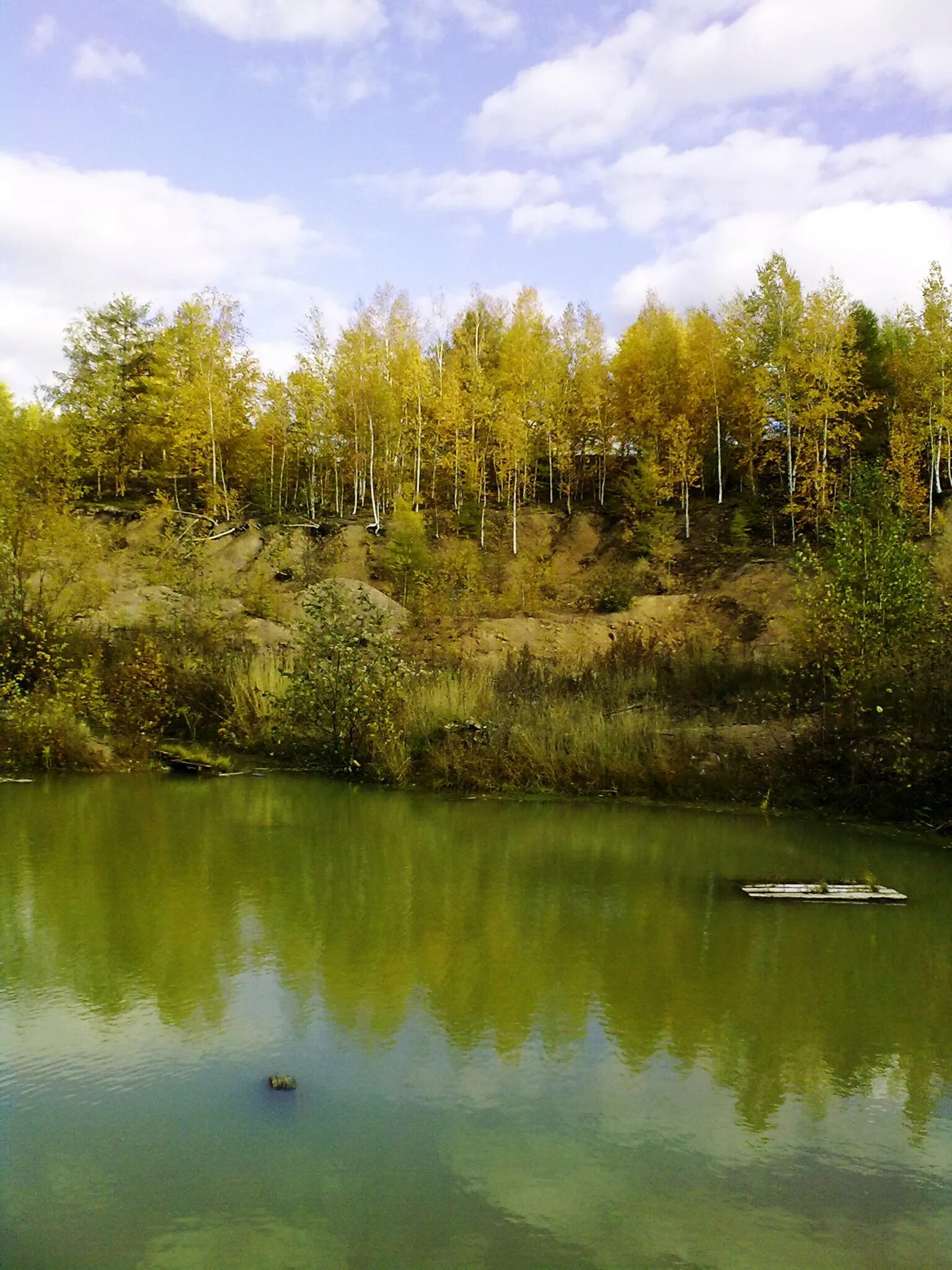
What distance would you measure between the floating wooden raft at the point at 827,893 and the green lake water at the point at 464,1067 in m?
0.22

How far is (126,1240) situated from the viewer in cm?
348

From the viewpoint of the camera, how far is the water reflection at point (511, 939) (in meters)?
5.44

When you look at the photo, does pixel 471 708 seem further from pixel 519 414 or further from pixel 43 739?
pixel 519 414

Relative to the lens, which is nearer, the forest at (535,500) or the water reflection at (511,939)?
the water reflection at (511,939)

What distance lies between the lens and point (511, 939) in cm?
725

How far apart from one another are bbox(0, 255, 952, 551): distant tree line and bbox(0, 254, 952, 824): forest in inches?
5.2

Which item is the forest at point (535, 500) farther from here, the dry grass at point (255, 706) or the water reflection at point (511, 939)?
the water reflection at point (511, 939)

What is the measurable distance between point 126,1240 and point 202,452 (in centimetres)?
3748

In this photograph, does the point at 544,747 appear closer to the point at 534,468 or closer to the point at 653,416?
the point at 653,416

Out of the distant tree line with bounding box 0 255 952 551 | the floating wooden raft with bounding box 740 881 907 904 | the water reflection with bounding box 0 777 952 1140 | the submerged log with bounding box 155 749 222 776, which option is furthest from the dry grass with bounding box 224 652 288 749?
the distant tree line with bounding box 0 255 952 551

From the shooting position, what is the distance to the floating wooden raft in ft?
27.8

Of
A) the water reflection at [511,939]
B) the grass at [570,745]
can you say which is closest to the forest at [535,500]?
the grass at [570,745]

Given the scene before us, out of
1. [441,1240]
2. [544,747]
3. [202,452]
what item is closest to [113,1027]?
[441,1240]

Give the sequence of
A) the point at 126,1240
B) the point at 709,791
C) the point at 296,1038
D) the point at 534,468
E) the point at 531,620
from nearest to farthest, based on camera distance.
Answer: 1. the point at 126,1240
2. the point at 296,1038
3. the point at 709,791
4. the point at 531,620
5. the point at 534,468
